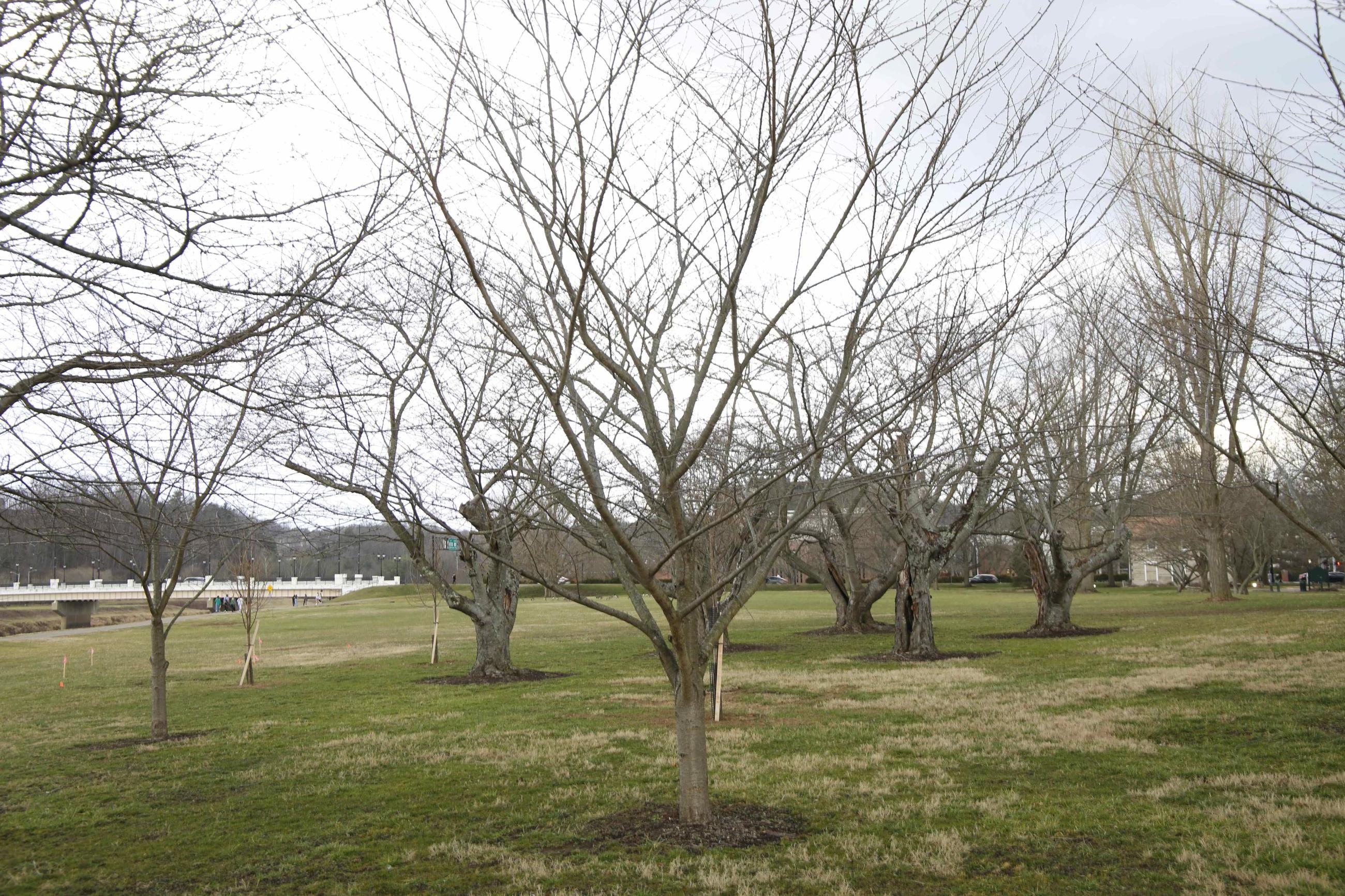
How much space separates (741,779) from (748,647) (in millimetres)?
14322

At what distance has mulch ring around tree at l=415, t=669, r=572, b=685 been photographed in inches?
648

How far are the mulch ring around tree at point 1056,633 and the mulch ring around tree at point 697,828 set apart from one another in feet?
56.0

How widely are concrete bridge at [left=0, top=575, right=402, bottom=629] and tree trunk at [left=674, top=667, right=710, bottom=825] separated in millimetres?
40163

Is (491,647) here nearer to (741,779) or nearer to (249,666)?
(249,666)

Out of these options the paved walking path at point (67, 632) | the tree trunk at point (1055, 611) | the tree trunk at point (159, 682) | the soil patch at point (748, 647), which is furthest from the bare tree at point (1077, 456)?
A: the paved walking path at point (67, 632)

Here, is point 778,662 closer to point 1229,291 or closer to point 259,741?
point 259,741

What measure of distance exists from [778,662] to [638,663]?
285 centimetres

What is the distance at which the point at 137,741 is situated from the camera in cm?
1105

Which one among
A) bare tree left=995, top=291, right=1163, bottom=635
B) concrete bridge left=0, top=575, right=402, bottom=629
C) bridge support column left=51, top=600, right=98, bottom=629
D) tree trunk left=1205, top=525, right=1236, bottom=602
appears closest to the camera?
bare tree left=995, top=291, right=1163, bottom=635

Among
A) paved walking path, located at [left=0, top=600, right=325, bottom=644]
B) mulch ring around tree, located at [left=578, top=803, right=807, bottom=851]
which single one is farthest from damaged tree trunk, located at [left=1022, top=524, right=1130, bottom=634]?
paved walking path, located at [left=0, top=600, right=325, bottom=644]

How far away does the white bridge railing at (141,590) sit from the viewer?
2484 inches

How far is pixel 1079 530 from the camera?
32.9 meters

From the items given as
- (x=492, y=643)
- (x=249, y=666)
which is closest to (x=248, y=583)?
(x=249, y=666)

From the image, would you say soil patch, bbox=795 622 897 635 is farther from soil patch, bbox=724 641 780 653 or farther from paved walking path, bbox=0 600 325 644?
paved walking path, bbox=0 600 325 644
